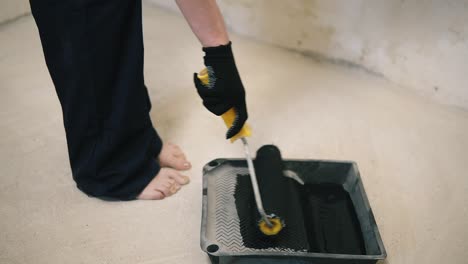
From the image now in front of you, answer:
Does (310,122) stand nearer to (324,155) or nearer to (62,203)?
(324,155)

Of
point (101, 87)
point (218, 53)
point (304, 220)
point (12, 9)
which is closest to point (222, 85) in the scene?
point (218, 53)

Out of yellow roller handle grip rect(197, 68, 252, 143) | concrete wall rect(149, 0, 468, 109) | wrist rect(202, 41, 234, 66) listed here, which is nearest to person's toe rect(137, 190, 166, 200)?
yellow roller handle grip rect(197, 68, 252, 143)

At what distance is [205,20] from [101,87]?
28 centimetres

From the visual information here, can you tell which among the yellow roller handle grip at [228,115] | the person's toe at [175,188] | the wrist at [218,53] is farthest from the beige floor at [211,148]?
the wrist at [218,53]

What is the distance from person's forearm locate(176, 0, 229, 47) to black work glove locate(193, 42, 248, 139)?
0.06 ft

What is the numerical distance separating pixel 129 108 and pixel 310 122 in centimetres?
63

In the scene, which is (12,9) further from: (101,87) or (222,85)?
(222,85)

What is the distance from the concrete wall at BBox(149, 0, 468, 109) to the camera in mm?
1155

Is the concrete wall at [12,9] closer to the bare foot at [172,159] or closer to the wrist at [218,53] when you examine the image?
the bare foot at [172,159]

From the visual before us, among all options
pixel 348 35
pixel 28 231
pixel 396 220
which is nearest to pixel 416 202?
pixel 396 220

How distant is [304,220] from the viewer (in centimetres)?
86

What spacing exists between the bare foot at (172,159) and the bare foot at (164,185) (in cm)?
3

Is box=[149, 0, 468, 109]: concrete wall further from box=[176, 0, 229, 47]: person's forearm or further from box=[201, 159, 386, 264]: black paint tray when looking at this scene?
A: box=[176, 0, 229, 47]: person's forearm

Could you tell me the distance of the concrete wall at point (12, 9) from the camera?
1635mm
